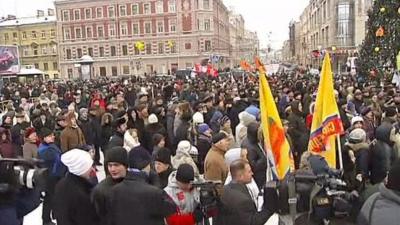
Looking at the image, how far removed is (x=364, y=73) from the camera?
20453mm

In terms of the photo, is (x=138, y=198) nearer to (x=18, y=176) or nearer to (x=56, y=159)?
(x=18, y=176)

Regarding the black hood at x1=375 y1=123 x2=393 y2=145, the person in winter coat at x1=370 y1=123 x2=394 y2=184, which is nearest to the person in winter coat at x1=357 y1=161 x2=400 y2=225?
the person in winter coat at x1=370 y1=123 x2=394 y2=184

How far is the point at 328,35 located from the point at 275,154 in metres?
65.1

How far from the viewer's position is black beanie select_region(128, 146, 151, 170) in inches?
198

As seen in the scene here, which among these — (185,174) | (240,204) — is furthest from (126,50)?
(240,204)

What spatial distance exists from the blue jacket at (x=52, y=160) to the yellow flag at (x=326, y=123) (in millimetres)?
2773

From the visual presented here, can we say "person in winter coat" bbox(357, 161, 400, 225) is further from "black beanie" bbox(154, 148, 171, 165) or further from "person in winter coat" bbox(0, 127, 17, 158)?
"person in winter coat" bbox(0, 127, 17, 158)

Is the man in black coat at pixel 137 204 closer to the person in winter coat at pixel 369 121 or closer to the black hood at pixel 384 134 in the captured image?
the black hood at pixel 384 134

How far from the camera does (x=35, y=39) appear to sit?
284 ft

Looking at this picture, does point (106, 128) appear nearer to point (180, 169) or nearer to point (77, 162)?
point (77, 162)

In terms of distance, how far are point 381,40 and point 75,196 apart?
1682 centimetres

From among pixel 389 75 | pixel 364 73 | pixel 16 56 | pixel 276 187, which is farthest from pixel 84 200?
pixel 16 56

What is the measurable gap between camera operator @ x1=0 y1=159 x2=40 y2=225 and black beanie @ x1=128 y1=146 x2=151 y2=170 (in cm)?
99

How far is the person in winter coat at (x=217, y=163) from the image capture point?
17.5 feet
